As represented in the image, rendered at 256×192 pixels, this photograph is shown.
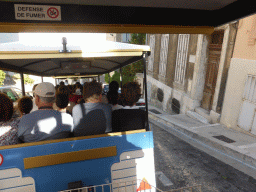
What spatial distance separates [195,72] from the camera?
1027cm

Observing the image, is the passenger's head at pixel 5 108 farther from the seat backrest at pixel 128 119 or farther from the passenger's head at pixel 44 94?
the seat backrest at pixel 128 119

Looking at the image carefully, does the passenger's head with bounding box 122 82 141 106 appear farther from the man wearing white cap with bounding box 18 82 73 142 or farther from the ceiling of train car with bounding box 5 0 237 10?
the ceiling of train car with bounding box 5 0 237 10

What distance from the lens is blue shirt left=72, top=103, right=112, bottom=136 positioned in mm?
2754

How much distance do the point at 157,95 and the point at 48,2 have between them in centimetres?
1423

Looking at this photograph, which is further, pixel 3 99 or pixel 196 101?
pixel 196 101

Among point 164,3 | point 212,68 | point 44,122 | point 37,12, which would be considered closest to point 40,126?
point 44,122

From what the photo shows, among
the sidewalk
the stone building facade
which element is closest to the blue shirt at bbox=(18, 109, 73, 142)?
the sidewalk

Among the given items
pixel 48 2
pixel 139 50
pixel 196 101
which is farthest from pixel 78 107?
Answer: pixel 196 101

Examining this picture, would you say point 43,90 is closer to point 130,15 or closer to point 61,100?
point 61,100

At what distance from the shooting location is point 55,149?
7.74 feet

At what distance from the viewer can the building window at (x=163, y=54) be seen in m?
14.6

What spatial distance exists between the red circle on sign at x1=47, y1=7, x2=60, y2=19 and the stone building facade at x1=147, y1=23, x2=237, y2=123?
803 cm

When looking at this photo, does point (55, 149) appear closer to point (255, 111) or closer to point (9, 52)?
point (9, 52)

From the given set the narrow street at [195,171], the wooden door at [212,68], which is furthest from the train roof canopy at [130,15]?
the wooden door at [212,68]
